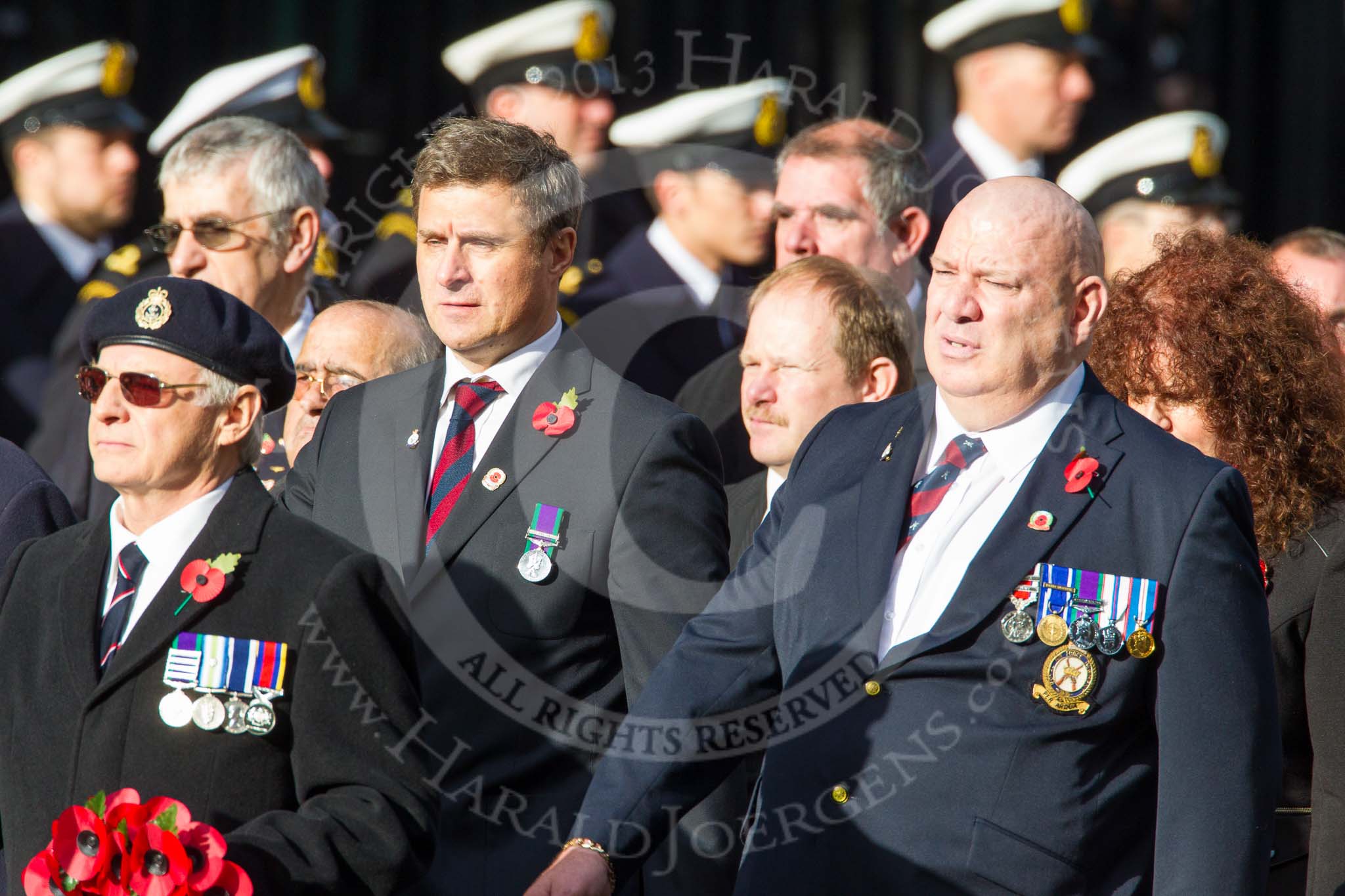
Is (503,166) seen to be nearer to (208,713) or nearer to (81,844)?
(208,713)

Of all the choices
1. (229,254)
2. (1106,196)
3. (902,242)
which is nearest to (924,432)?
(902,242)

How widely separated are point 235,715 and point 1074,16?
466cm

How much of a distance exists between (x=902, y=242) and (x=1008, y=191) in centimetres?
213

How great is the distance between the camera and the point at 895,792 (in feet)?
8.90

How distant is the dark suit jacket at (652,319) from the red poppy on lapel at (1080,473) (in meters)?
2.28

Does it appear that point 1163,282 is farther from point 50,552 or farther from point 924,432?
point 50,552

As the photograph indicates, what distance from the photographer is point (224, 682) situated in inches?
104

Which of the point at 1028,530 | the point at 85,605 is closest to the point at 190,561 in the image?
the point at 85,605

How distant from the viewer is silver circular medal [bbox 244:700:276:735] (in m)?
2.64

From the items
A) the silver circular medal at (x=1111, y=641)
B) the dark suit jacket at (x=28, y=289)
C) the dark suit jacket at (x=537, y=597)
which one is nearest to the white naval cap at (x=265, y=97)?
the dark suit jacket at (x=28, y=289)

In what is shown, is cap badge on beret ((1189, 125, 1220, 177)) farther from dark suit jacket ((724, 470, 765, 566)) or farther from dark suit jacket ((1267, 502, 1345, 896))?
dark suit jacket ((1267, 502, 1345, 896))

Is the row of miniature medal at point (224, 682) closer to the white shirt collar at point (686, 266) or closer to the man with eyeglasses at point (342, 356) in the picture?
the man with eyeglasses at point (342, 356)

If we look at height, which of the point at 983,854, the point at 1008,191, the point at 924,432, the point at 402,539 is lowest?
the point at 983,854

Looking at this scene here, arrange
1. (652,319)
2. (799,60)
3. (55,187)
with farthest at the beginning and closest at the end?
(55,187), (799,60), (652,319)
